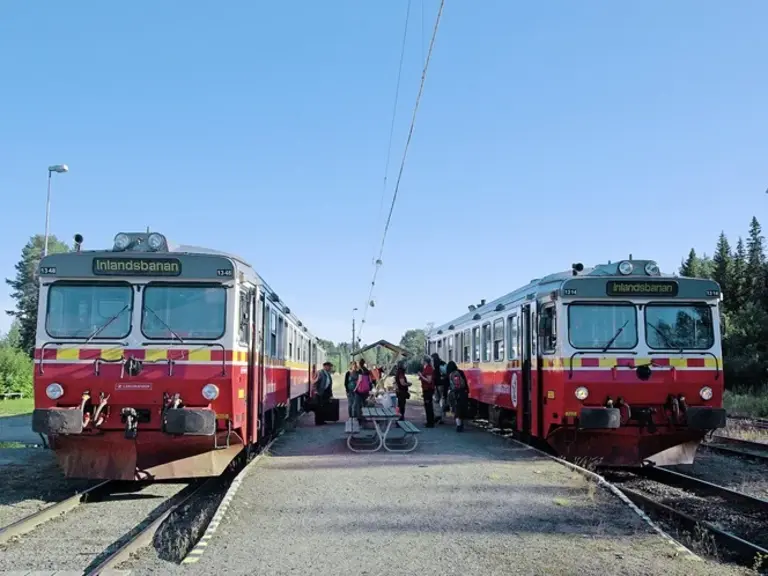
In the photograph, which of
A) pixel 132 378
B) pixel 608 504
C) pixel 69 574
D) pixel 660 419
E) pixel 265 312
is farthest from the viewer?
pixel 265 312

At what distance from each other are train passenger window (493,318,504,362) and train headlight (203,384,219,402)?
27.0 feet

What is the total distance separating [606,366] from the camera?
38.6ft

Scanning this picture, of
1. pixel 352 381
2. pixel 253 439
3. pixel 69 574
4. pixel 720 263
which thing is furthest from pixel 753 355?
pixel 69 574

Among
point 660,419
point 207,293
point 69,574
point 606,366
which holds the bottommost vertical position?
point 69,574

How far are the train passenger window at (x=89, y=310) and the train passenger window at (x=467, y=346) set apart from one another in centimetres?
1229

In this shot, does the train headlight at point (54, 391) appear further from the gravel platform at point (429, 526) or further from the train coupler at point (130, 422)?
the gravel platform at point (429, 526)

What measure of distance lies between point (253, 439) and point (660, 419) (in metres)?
6.28

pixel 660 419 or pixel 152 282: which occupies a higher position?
pixel 152 282

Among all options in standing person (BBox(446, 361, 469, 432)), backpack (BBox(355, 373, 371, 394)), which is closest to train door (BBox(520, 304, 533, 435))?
standing person (BBox(446, 361, 469, 432))

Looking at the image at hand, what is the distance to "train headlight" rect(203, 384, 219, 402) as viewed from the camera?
9.80 m

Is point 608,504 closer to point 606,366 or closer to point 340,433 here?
point 606,366

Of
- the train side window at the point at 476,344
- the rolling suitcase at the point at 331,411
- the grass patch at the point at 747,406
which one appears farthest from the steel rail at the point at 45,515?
the grass patch at the point at 747,406

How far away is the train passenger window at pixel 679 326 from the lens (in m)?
11.9

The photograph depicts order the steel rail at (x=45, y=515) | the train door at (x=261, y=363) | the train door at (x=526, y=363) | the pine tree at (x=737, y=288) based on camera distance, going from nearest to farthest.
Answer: the steel rail at (x=45, y=515) → the train door at (x=261, y=363) → the train door at (x=526, y=363) → the pine tree at (x=737, y=288)
